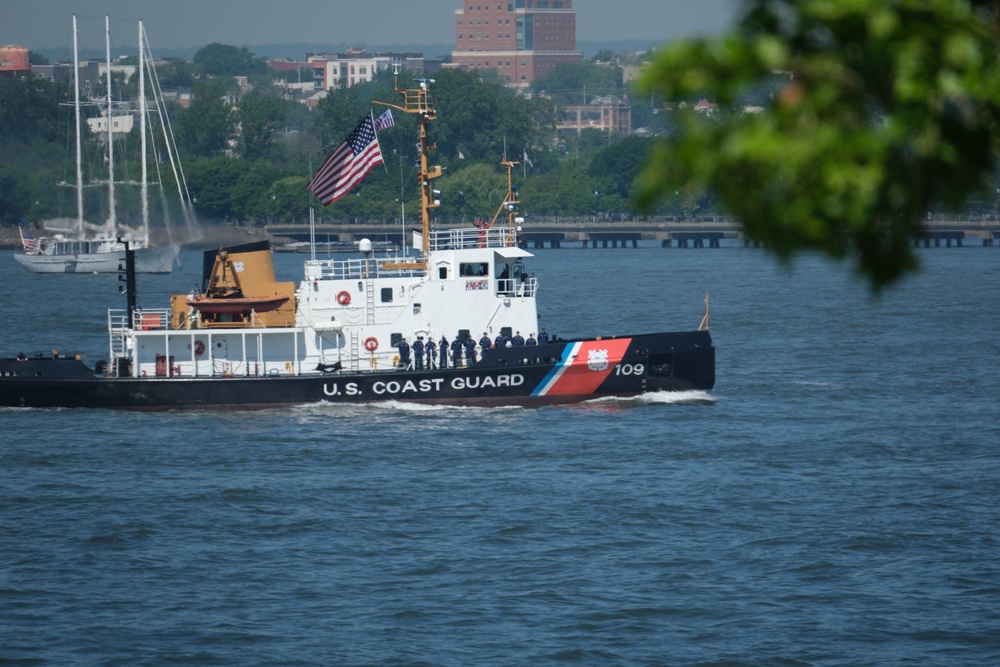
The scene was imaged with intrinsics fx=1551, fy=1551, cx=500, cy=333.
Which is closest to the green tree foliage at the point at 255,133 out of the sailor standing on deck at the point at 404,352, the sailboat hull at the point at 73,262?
the sailboat hull at the point at 73,262

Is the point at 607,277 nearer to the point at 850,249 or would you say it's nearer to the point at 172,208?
the point at 172,208

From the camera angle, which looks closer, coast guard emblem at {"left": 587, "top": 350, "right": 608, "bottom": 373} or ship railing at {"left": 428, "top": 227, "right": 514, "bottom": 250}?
coast guard emblem at {"left": 587, "top": 350, "right": 608, "bottom": 373}

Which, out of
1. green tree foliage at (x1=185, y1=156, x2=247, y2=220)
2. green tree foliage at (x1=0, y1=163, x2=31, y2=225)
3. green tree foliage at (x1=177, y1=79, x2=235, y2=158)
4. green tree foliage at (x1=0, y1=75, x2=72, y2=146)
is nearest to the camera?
green tree foliage at (x1=0, y1=163, x2=31, y2=225)

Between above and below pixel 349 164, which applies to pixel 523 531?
below

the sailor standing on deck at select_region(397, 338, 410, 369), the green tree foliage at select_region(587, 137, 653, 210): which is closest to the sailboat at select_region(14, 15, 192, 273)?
the green tree foliage at select_region(587, 137, 653, 210)

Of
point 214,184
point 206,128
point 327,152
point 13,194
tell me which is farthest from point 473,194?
point 13,194

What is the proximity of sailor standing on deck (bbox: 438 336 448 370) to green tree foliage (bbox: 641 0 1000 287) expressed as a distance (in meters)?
34.4

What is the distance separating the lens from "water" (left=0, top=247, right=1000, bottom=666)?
22.4 metres

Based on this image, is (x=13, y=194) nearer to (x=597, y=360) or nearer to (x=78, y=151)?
(x=78, y=151)

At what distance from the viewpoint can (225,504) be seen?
3134cm

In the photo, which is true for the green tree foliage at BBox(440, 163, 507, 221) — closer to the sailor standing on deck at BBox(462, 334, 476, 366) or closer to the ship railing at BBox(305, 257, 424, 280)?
the ship railing at BBox(305, 257, 424, 280)

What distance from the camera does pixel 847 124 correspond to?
6.17 metres

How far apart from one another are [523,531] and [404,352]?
13162 mm

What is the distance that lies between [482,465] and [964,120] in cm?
2890
